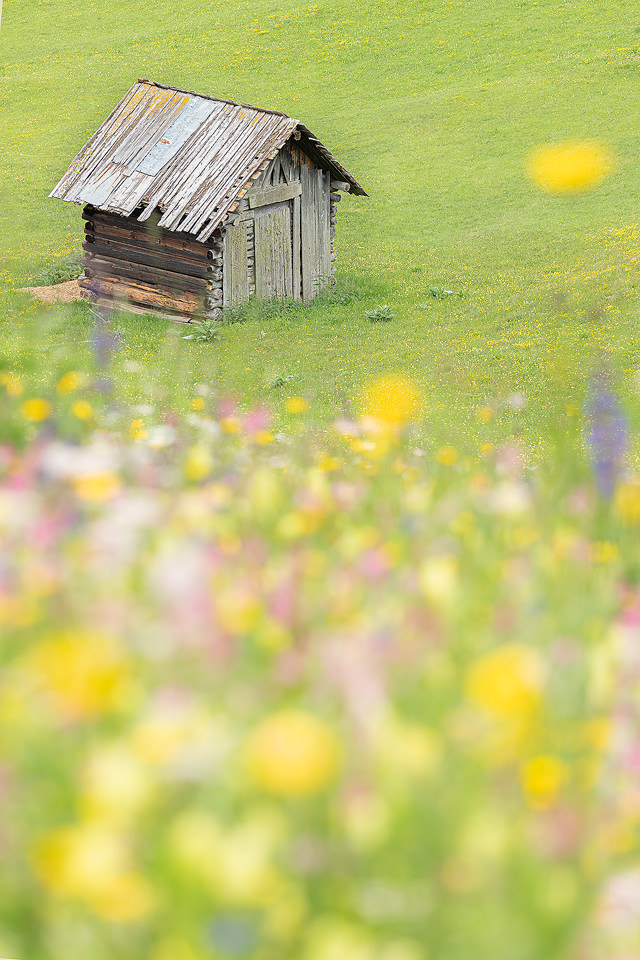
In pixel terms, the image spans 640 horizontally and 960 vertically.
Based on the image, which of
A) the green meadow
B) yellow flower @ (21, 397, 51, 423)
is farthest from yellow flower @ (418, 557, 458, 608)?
yellow flower @ (21, 397, 51, 423)

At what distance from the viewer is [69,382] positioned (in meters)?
4.62

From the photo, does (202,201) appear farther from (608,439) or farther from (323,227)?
(608,439)

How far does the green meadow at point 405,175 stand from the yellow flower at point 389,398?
322mm

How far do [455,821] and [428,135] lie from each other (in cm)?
3270

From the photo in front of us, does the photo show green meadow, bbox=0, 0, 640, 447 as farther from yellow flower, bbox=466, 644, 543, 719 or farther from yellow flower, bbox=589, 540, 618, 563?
yellow flower, bbox=466, 644, 543, 719

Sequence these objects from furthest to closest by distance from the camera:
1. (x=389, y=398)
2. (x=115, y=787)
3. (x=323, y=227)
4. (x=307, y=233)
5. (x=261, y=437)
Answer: (x=323, y=227), (x=307, y=233), (x=389, y=398), (x=261, y=437), (x=115, y=787)

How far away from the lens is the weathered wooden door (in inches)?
811

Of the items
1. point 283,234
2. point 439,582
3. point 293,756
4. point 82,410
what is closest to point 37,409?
point 82,410

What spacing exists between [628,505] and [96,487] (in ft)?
6.49

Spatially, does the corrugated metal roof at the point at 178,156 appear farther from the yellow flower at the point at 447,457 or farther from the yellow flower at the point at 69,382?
the yellow flower at the point at 447,457

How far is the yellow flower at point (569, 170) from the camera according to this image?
2842cm

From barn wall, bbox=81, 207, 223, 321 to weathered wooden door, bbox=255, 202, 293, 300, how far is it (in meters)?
0.99

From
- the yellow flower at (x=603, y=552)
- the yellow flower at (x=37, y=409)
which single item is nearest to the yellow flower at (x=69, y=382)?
the yellow flower at (x=37, y=409)

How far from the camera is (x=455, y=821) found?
1.97 m
